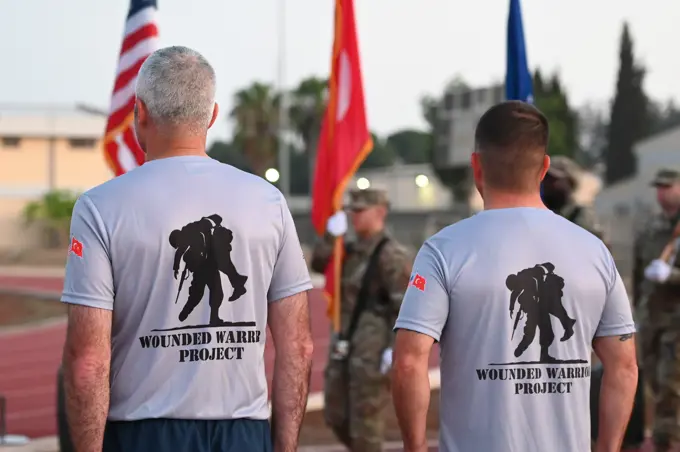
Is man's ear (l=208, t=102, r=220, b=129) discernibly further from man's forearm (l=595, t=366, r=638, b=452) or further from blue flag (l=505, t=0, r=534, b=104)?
blue flag (l=505, t=0, r=534, b=104)

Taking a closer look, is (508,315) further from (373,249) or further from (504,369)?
(373,249)

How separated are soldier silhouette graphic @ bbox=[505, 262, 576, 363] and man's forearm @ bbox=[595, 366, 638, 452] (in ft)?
0.93

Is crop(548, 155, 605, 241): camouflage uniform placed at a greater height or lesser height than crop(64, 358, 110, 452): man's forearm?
greater

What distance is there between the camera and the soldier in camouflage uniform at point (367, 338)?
332 inches

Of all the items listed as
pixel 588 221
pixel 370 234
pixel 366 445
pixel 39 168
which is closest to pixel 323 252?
pixel 370 234

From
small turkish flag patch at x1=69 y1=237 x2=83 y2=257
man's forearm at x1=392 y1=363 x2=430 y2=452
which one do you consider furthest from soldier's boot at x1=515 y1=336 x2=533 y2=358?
small turkish flag patch at x1=69 y1=237 x2=83 y2=257

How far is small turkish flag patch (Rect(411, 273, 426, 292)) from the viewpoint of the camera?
3.70 meters

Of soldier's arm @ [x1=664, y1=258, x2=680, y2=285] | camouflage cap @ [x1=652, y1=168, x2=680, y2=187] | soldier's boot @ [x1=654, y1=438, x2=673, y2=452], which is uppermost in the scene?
camouflage cap @ [x1=652, y1=168, x2=680, y2=187]

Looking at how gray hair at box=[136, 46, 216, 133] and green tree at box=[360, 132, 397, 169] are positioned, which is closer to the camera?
gray hair at box=[136, 46, 216, 133]

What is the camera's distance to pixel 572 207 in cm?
765

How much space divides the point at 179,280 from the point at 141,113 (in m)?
0.51

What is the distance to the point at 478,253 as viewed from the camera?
3699 millimetres

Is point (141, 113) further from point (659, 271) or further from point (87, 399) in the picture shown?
point (659, 271)

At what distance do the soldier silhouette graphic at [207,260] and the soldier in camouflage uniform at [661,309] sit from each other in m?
6.06
